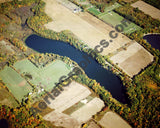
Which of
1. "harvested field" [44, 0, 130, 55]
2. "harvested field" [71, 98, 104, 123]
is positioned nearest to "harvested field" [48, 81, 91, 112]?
"harvested field" [71, 98, 104, 123]

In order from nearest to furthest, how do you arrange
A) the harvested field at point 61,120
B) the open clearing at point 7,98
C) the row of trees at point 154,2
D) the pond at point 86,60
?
the harvested field at point 61,120
the open clearing at point 7,98
the pond at point 86,60
the row of trees at point 154,2

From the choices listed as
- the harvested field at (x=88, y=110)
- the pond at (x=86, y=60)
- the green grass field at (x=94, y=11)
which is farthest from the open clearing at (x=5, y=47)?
the green grass field at (x=94, y=11)

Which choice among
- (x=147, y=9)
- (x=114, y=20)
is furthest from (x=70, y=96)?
(x=147, y=9)

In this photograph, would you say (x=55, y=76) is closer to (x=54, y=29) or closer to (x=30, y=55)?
(x=30, y=55)

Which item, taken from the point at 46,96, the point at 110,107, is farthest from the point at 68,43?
the point at 110,107

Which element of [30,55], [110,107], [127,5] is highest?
[127,5]

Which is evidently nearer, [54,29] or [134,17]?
[54,29]

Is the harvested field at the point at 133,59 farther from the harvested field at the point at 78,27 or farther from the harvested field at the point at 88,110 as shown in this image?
the harvested field at the point at 88,110
